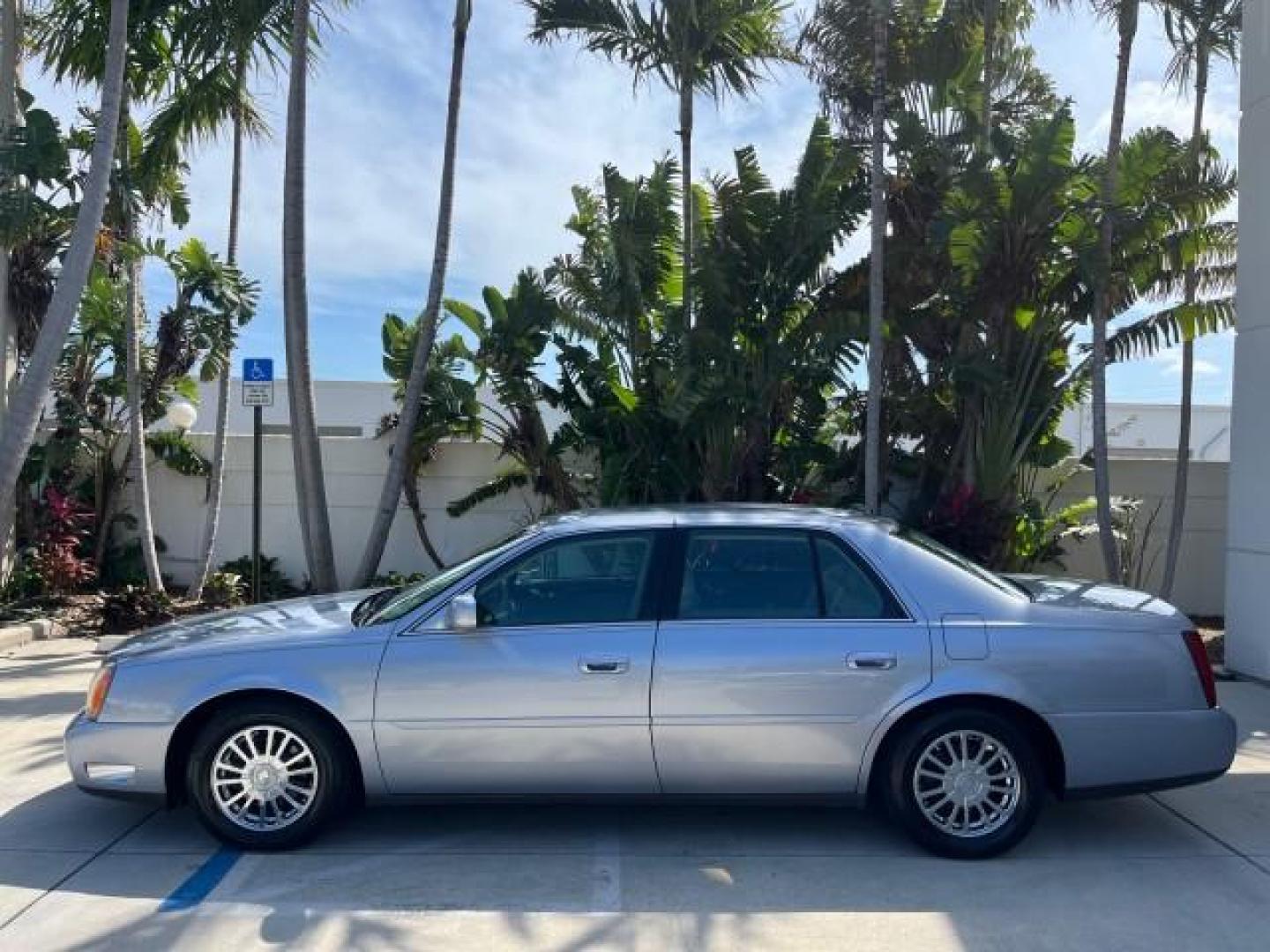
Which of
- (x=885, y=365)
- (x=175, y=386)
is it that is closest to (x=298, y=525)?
(x=175, y=386)

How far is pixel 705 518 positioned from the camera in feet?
17.9

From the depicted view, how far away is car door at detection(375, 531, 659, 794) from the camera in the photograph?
5.00 m

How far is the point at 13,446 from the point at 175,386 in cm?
321

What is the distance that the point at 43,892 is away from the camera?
471cm

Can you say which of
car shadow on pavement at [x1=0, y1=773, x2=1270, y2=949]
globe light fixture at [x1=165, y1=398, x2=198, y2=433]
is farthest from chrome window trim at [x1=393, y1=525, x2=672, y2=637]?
globe light fixture at [x1=165, y1=398, x2=198, y2=433]

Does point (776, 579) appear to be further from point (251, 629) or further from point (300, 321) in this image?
point (300, 321)

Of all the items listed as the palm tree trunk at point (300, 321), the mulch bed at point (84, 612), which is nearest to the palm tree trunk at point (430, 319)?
the palm tree trunk at point (300, 321)

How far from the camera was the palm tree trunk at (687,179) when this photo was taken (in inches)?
483

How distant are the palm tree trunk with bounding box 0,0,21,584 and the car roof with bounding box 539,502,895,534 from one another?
791 cm

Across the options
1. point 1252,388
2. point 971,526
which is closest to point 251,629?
point 1252,388

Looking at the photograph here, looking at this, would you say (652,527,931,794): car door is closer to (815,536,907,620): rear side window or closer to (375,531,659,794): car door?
(815,536,907,620): rear side window

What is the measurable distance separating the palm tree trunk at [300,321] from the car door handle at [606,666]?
7.27m

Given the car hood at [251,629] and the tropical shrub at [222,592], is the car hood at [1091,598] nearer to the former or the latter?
the car hood at [251,629]

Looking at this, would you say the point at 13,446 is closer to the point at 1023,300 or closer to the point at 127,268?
the point at 127,268
